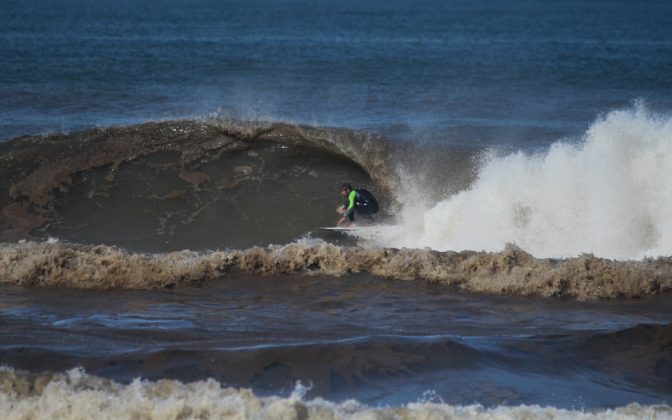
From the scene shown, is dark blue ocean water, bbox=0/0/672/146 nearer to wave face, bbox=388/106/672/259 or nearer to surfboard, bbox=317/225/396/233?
wave face, bbox=388/106/672/259

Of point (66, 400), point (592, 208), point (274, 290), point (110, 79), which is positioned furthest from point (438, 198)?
point (110, 79)

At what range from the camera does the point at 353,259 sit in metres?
12.4

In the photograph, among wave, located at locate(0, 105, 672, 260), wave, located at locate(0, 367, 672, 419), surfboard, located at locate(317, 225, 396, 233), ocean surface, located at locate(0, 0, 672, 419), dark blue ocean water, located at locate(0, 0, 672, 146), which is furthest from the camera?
dark blue ocean water, located at locate(0, 0, 672, 146)

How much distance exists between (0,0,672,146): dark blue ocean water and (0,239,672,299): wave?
940 cm

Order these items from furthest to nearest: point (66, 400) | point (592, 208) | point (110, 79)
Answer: point (110, 79) → point (592, 208) → point (66, 400)

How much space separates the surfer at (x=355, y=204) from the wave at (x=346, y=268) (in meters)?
3.29

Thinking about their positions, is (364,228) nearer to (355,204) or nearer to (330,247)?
(355,204)

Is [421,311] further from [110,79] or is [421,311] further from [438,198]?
[110,79]

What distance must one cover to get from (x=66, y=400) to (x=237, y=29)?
54.9 m

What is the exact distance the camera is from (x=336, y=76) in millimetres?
34188

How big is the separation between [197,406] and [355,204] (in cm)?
919

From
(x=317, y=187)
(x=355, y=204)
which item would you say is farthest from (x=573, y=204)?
(x=317, y=187)

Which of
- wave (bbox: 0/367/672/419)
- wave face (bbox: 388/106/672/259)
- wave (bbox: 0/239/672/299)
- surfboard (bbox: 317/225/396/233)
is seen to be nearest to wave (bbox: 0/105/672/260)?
wave face (bbox: 388/106/672/259)

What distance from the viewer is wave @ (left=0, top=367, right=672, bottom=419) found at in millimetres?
7090
